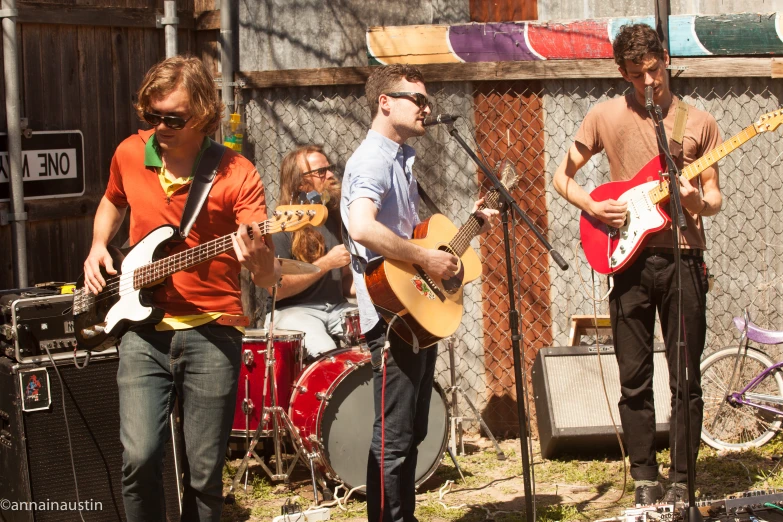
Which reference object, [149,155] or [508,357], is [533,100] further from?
[149,155]

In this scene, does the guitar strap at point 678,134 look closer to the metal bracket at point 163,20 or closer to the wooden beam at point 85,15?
the metal bracket at point 163,20

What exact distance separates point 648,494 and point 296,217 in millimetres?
2233

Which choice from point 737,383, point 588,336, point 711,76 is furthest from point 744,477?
point 711,76

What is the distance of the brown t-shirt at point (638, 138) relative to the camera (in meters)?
4.49

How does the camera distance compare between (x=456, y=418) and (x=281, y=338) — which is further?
(x=456, y=418)

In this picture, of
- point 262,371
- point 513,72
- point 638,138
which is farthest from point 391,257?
point 513,72

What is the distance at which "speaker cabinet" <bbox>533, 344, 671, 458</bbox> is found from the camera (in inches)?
220

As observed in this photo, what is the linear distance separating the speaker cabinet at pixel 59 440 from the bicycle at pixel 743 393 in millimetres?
3304

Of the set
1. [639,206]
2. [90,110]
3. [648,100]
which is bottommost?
[639,206]

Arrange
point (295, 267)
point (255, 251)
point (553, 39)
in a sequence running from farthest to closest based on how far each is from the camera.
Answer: point (553, 39) < point (295, 267) < point (255, 251)

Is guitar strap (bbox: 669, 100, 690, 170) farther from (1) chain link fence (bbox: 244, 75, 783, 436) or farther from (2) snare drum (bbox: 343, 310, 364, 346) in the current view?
(2) snare drum (bbox: 343, 310, 364, 346)

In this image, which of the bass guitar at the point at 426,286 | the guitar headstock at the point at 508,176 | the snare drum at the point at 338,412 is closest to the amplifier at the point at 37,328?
the snare drum at the point at 338,412

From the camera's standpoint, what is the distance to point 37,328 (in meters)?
4.29

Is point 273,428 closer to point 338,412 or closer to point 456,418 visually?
point 338,412
